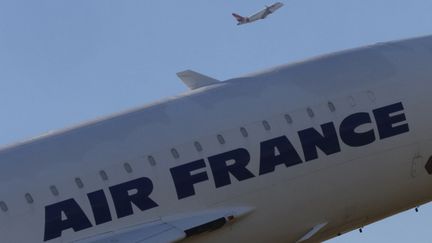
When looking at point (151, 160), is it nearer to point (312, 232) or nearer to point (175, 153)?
point (175, 153)

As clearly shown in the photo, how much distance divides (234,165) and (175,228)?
257 cm

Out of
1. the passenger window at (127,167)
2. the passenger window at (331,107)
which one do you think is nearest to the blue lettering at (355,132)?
the passenger window at (331,107)

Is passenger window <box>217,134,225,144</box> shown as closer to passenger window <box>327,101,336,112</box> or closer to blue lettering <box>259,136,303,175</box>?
blue lettering <box>259,136,303,175</box>

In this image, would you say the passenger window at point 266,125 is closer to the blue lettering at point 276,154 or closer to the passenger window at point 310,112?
the blue lettering at point 276,154

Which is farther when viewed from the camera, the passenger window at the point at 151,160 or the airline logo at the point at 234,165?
the passenger window at the point at 151,160

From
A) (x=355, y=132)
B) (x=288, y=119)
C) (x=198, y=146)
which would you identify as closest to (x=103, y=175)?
(x=198, y=146)

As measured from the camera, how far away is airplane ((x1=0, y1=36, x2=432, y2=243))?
32.0 m

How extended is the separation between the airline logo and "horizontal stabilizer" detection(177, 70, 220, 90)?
3.10m

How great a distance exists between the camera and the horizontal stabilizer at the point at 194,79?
36344 mm

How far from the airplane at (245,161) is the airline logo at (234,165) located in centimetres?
3

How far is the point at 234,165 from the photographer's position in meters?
33.8

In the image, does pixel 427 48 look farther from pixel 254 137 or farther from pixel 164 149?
pixel 164 149

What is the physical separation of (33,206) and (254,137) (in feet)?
21.9

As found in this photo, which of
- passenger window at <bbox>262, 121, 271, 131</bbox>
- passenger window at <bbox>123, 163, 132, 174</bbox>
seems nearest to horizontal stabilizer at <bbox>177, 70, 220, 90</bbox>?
passenger window at <bbox>262, 121, 271, 131</bbox>
